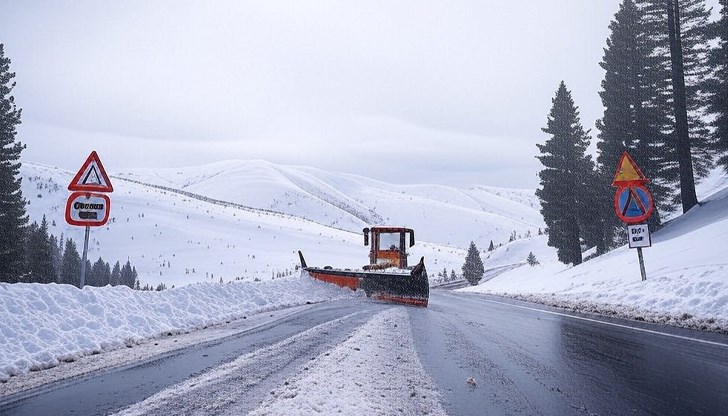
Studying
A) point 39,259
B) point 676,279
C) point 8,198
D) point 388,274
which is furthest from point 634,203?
point 39,259

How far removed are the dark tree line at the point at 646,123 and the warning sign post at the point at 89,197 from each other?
75.1 feet

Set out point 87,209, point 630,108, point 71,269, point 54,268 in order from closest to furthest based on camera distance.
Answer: point 87,209 → point 630,108 → point 54,268 → point 71,269

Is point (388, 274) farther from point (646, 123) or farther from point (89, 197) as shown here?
point (646, 123)

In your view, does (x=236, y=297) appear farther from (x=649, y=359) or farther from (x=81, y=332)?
(x=649, y=359)

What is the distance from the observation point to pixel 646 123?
23828 mm

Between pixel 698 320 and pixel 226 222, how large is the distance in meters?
76.7

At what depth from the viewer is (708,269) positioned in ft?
32.5

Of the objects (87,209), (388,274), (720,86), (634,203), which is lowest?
(388,274)

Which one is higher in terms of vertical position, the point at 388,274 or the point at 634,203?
the point at 634,203

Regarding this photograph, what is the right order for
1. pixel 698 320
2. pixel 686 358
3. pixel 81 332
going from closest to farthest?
1. pixel 686 358
2. pixel 81 332
3. pixel 698 320

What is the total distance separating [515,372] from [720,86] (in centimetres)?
2552

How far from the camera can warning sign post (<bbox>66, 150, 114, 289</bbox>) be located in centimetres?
807

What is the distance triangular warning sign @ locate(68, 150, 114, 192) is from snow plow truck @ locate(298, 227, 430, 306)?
7.33 m

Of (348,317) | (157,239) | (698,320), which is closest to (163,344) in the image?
(348,317)
